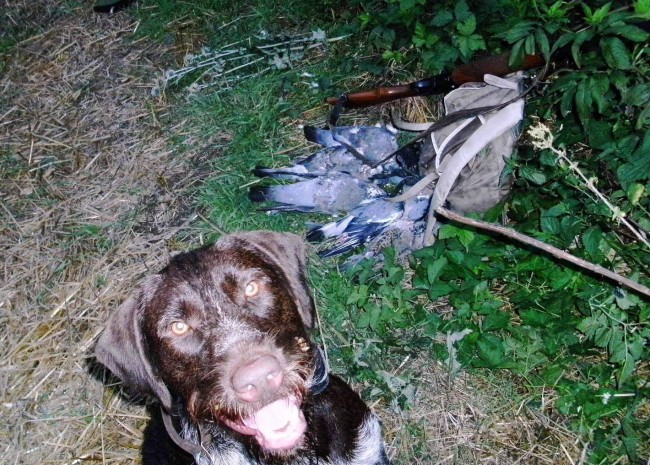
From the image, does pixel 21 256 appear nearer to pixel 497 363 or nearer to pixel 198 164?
pixel 198 164

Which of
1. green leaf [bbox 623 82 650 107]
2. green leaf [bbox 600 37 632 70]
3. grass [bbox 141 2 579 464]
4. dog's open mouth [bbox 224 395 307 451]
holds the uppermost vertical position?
green leaf [bbox 600 37 632 70]

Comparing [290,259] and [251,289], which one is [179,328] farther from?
[290,259]

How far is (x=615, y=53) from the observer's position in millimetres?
3107

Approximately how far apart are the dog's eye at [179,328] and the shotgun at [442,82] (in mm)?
2495

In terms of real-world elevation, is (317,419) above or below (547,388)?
above

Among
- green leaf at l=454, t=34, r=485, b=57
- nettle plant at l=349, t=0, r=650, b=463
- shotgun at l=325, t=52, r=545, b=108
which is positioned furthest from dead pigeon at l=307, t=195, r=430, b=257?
green leaf at l=454, t=34, r=485, b=57

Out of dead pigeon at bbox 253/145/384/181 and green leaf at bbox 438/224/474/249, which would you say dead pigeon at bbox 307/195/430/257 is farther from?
green leaf at bbox 438/224/474/249

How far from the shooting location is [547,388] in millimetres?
3898

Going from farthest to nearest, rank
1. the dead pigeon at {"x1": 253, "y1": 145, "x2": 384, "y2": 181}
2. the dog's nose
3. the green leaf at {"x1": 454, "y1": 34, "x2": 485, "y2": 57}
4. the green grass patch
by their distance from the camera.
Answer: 1. the dead pigeon at {"x1": 253, "y1": 145, "x2": 384, "y2": 181}
2. the green leaf at {"x1": 454, "y1": 34, "x2": 485, "y2": 57}
3. the green grass patch
4. the dog's nose

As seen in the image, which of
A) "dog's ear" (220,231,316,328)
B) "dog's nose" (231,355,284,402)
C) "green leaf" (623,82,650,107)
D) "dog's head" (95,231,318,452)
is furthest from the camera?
"dog's ear" (220,231,316,328)

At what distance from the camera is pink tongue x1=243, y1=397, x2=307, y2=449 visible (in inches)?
113

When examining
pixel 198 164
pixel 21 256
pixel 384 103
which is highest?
pixel 384 103

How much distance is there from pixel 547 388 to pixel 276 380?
1.99 metres

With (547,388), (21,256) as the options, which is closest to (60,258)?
(21,256)
